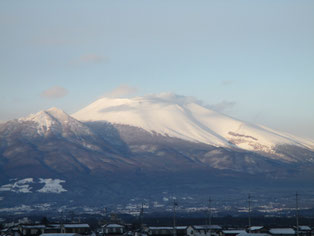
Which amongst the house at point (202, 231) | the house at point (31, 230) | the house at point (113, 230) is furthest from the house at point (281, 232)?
the house at point (31, 230)

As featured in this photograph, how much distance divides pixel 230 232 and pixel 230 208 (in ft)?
391

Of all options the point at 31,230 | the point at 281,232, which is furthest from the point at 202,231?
the point at 31,230

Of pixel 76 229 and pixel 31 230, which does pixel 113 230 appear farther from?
pixel 31 230

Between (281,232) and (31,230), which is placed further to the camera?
(31,230)

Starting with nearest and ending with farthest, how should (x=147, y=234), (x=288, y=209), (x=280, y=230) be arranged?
1. (x=280, y=230)
2. (x=147, y=234)
3. (x=288, y=209)

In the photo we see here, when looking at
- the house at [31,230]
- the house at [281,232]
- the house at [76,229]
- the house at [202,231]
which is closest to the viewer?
the house at [281,232]

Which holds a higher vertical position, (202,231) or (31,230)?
(31,230)

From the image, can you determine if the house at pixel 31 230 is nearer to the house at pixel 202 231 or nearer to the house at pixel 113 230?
the house at pixel 113 230

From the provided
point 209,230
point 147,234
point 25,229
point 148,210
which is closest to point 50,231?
point 25,229

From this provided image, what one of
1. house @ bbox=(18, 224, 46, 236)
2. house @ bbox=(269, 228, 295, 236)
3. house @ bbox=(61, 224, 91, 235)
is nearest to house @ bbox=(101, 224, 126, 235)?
house @ bbox=(61, 224, 91, 235)

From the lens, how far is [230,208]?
7840 inches

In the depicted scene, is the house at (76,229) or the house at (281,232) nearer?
the house at (281,232)

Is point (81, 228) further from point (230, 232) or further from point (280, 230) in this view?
point (280, 230)

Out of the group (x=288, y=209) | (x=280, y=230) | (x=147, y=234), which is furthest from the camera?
(x=288, y=209)
